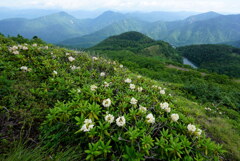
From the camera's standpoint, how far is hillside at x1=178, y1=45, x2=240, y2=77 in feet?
243

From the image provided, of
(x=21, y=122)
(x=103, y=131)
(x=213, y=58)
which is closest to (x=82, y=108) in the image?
(x=103, y=131)

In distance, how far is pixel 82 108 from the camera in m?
2.29

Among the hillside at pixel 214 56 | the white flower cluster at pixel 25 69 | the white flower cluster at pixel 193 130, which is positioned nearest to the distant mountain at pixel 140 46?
the hillside at pixel 214 56

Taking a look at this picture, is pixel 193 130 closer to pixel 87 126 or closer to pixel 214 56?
pixel 87 126

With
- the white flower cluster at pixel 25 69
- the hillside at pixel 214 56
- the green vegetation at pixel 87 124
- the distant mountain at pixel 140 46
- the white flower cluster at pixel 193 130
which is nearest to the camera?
the green vegetation at pixel 87 124

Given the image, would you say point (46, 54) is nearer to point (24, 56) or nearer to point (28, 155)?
point (24, 56)

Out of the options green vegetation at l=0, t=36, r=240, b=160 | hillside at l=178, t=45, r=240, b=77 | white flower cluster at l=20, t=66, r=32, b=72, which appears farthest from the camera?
hillside at l=178, t=45, r=240, b=77

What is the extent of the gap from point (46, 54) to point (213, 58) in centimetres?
10536

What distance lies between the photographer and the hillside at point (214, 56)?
243 feet

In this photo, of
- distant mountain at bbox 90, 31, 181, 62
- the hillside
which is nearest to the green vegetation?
the hillside

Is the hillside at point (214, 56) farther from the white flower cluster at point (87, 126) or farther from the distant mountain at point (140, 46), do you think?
the white flower cluster at point (87, 126)

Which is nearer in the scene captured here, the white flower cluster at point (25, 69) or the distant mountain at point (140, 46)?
the white flower cluster at point (25, 69)

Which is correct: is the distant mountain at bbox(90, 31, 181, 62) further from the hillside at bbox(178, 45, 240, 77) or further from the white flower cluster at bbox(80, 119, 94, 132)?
the white flower cluster at bbox(80, 119, 94, 132)

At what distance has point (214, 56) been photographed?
87.7 m
